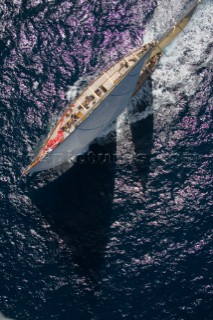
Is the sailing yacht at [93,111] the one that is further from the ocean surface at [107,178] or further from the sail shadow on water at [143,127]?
the ocean surface at [107,178]

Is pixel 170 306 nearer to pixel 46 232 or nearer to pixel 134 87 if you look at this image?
pixel 46 232

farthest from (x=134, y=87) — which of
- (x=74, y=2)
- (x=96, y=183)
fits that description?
(x=74, y=2)

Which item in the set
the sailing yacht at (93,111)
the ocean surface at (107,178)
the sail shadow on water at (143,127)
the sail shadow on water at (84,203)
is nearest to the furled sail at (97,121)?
the sailing yacht at (93,111)

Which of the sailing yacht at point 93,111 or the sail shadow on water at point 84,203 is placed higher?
the sailing yacht at point 93,111

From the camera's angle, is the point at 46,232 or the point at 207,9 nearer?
the point at 46,232

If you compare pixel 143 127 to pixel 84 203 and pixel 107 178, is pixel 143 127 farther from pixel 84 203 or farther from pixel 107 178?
pixel 84 203

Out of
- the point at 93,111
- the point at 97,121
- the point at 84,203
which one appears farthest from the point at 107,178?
the point at 93,111

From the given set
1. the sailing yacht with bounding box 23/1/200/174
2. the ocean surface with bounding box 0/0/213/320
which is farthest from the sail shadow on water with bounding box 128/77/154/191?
the sailing yacht with bounding box 23/1/200/174
